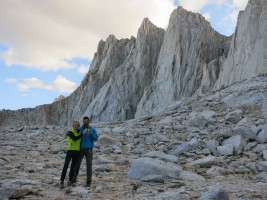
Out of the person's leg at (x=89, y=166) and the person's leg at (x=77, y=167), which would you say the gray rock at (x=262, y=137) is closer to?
the person's leg at (x=89, y=166)

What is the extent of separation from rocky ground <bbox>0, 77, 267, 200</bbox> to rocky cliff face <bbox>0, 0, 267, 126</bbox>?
24715 mm

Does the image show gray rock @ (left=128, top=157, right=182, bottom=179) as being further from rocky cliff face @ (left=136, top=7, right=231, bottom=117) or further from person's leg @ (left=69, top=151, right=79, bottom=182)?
rocky cliff face @ (left=136, top=7, right=231, bottom=117)

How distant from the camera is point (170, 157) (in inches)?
498

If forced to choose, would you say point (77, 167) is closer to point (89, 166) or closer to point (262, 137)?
point (89, 166)

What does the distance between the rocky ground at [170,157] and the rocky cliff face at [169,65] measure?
81.1 ft

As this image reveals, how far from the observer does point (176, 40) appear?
6606 cm

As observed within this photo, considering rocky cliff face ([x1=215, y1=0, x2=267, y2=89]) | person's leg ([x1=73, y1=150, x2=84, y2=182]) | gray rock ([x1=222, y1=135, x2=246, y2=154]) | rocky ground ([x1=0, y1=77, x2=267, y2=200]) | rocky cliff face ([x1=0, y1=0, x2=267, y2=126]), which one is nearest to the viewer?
rocky ground ([x1=0, y1=77, x2=267, y2=200])

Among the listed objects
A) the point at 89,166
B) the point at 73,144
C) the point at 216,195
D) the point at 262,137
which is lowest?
the point at 216,195

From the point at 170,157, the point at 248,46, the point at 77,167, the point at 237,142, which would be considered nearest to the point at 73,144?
the point at 77,167

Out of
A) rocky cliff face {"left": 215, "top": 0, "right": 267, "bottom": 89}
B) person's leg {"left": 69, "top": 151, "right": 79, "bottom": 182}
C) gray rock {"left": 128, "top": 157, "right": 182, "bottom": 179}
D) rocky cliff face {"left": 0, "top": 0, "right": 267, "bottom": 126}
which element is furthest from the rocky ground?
rocky cliff face {"left": 0, "top": 0, "right": 267, "bottom": 126}

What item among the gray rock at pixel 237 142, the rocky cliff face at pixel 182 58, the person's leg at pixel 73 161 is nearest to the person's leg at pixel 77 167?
the person's leg at pixel 73 161

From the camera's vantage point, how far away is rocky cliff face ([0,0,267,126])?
48.1 m

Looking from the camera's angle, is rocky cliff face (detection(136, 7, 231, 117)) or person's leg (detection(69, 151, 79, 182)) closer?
person's leg (detection(69, 151, 79, 182))

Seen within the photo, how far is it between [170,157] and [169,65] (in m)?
53.8
